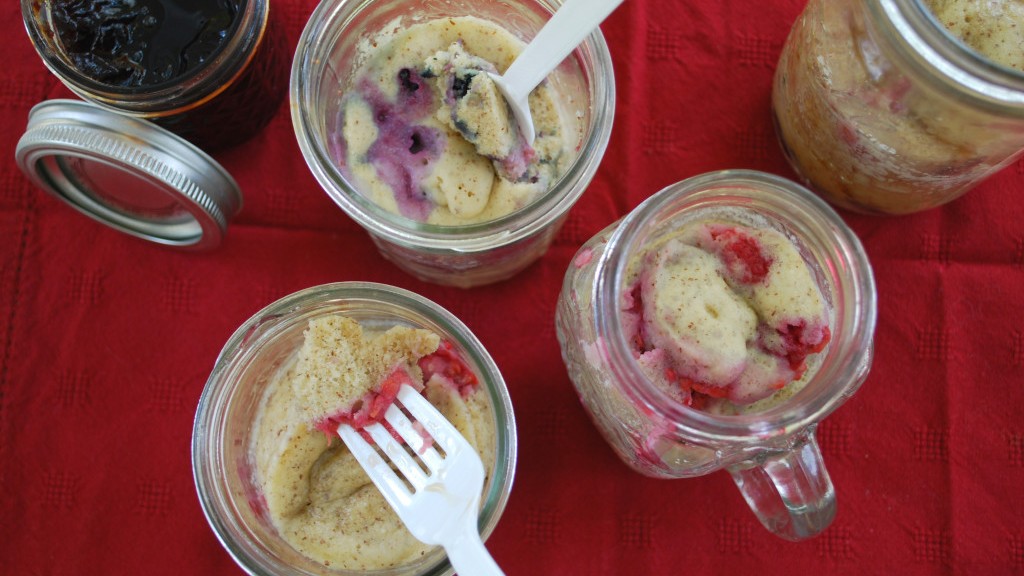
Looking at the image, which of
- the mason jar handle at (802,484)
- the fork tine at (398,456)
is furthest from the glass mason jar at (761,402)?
the fork tine at (398,456)

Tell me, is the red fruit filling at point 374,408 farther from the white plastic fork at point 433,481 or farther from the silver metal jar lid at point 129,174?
the silver metal jar lid at point 129,174

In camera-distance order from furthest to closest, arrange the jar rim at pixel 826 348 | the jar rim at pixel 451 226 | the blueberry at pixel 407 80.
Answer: the blueberry at pixel 407 80, the jar rim at pixel 451 226, the jar rim at pixel 826 348

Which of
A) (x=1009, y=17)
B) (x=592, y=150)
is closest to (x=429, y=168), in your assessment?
(x=592, y=150)

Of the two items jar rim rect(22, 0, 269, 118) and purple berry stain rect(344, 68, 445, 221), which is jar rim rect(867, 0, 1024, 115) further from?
jar rim rect(22, 0, 269, 118)

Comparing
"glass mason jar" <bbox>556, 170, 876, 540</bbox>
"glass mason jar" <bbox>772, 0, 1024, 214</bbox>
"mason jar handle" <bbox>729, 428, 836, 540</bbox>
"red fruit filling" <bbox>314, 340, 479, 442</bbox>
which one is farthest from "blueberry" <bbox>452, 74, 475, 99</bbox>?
"mason jar handle" <bbox>729, 428, 836, 540</bbox>

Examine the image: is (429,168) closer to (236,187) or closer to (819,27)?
(236,187)

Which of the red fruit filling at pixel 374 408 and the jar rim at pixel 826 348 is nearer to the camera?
the jar rim at pixel 826 348

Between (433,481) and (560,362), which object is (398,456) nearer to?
(433,481)

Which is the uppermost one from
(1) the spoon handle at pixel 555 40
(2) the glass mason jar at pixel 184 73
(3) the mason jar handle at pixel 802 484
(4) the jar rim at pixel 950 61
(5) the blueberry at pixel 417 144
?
(2) the glass mason jar at pixel 184 73
